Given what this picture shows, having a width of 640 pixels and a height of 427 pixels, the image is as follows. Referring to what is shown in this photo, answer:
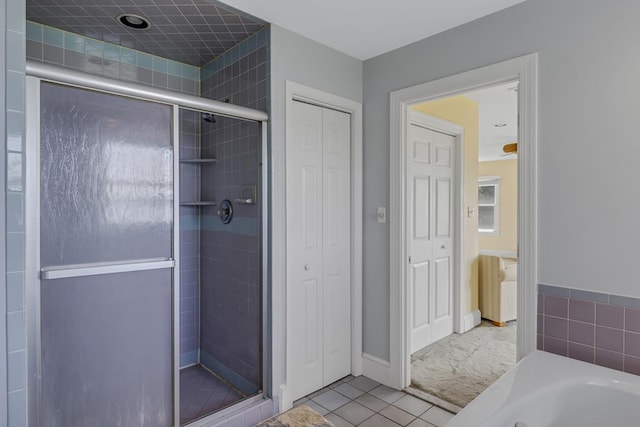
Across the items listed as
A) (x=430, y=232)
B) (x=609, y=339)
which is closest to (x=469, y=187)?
(x=430, y=232)

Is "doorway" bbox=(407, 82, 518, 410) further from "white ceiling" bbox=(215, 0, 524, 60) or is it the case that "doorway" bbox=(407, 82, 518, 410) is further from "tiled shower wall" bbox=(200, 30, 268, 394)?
"tiled shower wall" bbox=(200, 30, 268, 394)

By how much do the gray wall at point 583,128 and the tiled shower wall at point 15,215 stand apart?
230 centimetres

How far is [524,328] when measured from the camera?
6.45 feet

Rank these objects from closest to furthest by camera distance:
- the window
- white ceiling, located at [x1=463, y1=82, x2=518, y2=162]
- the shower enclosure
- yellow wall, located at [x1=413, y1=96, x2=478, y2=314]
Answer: the shower enclosure → white ceiling, located at [x1=463, y1=82, x2=518, y2=162] → yellow wall, located at [x1=413, y1=96, x2=478, y2=314] → the window

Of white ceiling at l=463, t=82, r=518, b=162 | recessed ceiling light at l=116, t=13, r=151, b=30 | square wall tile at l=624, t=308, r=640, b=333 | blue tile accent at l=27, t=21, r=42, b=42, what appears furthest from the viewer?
white ceiling at l=463, t=82, r=518, b=162

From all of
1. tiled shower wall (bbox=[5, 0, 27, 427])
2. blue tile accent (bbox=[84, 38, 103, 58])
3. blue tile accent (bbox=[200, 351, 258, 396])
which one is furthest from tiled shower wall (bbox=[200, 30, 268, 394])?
tiled shower wall (bbox=[5, 0, 27, 427])

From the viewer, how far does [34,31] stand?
2246mm

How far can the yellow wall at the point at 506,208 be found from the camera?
7.57 m

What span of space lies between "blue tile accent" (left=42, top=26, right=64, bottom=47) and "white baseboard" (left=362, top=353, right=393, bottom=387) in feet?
10.1

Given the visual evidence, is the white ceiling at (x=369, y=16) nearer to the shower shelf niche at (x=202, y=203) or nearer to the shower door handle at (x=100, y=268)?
the shower shelf niche at (x=202, y=203)

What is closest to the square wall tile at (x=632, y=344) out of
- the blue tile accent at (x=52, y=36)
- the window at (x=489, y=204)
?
the blue tile accent at (x=52, y=36)

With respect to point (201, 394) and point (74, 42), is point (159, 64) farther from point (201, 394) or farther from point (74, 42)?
point (201, 394)

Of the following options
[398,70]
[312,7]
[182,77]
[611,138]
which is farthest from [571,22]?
[182,77]

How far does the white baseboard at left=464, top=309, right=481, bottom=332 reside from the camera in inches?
148
